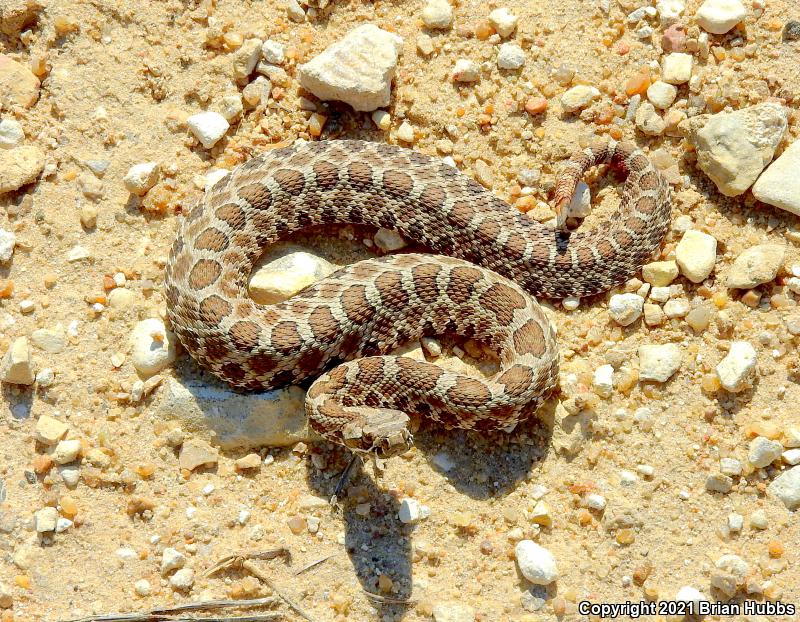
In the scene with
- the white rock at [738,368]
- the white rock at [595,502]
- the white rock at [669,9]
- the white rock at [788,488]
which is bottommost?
the white rock at [595,502]

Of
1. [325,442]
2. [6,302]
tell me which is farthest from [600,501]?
[6,302]

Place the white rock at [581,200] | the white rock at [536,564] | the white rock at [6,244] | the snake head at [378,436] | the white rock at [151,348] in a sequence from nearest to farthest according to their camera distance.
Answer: the snake head at [378,436]
the white rock at [536,564]
the white rock at [151,348]
the white rock at [6,244]
the white rock at [581,200]

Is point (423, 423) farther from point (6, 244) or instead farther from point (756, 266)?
point (6, 244)

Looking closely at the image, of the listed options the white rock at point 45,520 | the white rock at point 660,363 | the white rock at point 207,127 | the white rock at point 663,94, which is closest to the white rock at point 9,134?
the white rock at point 207,127

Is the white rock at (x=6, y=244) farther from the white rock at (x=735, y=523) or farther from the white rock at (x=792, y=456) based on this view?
the white rock at (x=792, y=456)

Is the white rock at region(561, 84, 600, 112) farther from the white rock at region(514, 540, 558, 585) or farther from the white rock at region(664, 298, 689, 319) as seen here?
the white rock at region(514, 540, 558, 585)

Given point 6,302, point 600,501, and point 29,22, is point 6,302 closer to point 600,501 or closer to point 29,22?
point 29,22

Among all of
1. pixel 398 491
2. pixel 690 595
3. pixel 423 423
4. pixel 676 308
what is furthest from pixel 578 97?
pixel 690 595
